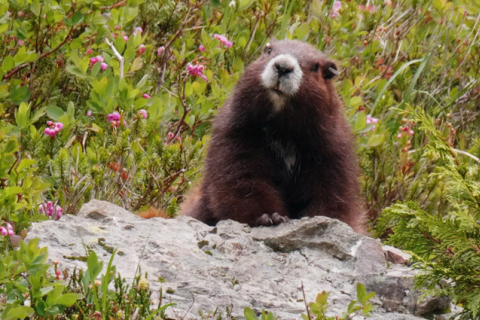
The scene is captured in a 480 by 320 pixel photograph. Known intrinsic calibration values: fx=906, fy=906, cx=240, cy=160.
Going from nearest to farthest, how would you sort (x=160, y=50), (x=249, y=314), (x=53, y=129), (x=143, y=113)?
(x=249, y=314) → (x=53, y=129) → (x=143, y=113) → (x=160, y=50)

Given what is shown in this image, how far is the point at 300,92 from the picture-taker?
546cm

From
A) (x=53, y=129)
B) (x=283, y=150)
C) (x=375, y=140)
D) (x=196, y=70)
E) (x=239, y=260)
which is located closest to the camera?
(x=239, y=260)

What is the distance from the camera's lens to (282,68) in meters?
5.34

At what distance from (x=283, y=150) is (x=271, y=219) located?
70 centimetres

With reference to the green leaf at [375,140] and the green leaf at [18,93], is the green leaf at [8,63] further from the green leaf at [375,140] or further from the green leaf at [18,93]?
the green leaf at [375,140]

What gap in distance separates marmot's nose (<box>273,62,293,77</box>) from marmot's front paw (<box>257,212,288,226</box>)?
34.1 inches

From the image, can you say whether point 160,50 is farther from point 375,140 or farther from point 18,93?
point 375,140

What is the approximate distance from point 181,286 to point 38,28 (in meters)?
3.77

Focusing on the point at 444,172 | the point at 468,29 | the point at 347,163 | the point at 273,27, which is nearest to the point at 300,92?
the point at 347,163

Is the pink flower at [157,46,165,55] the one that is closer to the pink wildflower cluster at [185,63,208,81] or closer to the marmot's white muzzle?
the pink wildflower cluster at [185,63,208,81]

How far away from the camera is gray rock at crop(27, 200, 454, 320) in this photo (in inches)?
152

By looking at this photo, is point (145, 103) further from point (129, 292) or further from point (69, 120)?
point (129, 292)

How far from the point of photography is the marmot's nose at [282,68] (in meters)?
5.33

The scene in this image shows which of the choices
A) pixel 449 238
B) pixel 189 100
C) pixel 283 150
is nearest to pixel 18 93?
pixel 189 100
